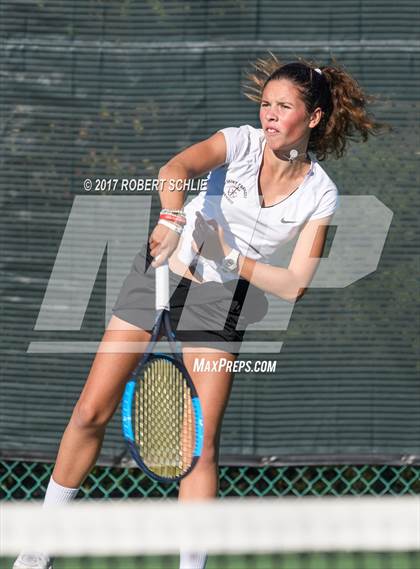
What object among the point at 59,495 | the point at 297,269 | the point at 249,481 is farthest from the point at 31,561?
the point at 249,481

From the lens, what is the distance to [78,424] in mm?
3316

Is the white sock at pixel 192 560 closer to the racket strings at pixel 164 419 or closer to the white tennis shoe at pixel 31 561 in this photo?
the racket strings at pixel 164 419

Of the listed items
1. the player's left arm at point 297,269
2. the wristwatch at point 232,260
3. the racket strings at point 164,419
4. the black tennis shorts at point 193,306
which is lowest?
the racket strings at point 164,419

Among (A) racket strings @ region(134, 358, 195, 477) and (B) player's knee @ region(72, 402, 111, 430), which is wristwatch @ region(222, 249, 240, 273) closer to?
(A) racket strings @ region(134, 358, 195, 477)

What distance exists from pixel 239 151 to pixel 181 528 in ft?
4.03

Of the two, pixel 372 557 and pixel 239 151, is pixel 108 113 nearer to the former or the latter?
pixel 239 151

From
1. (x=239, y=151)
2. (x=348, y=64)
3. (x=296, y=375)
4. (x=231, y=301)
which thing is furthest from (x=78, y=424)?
(x=348, y=64)

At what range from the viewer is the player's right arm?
9.78ft

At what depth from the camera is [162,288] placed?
3.14 metres

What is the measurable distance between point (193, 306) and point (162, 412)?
11.9 inches

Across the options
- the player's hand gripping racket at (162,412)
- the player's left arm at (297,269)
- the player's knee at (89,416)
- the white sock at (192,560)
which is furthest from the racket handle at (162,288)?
the white sock at (192,560)

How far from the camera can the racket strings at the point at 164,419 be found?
3.31 m

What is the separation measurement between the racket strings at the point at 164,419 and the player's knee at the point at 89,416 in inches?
3.5

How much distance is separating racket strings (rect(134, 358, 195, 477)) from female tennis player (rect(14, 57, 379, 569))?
5 centimetres
